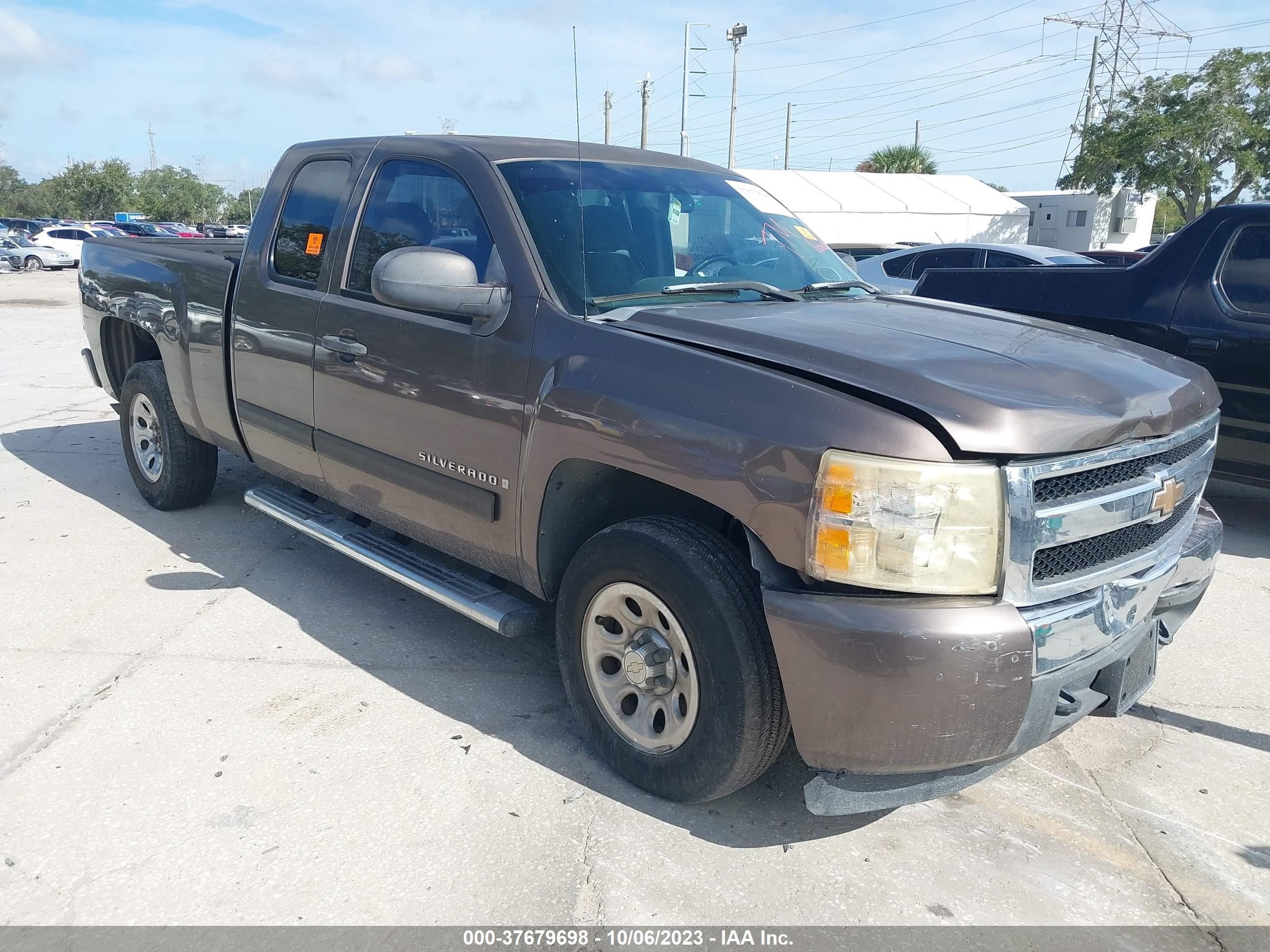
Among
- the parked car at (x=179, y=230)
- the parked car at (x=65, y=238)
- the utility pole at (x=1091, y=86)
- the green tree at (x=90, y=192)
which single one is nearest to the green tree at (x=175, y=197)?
the green tree at (x=90, y=192)

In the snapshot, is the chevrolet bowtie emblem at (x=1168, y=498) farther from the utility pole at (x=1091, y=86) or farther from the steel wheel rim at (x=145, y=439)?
the utility pole at (x=1091, y=86)

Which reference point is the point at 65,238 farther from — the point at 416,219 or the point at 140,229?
the point at 416,219

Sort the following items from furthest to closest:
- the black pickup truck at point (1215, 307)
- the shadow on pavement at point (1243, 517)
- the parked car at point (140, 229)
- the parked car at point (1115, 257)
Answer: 1. the parked car at point (140, 229)
2. the parked car at point (1115, 257)
3. the shadow on pavement at point (1243, 517)
4. the black pickup truck at point (1215, 307)

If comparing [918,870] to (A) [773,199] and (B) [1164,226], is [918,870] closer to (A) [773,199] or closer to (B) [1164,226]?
(A) [773,199]

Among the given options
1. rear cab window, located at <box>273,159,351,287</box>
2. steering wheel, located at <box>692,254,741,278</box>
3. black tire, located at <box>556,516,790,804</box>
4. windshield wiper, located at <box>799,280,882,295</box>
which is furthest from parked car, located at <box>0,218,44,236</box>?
black tire, located at <box>556,516,790,804</box>

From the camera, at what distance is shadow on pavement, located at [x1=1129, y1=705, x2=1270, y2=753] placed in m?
3.42

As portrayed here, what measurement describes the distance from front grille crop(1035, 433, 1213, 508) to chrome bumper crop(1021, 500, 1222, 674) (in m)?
0.13

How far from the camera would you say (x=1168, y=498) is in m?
2.74

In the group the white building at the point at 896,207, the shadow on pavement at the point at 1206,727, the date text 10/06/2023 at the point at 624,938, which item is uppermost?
the white building at the point at 896,207

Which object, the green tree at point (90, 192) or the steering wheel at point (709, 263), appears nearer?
the steering wheel at point (709, 263)

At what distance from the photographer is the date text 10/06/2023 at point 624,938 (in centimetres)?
240

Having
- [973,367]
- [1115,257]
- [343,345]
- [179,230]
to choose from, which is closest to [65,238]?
[179,230]

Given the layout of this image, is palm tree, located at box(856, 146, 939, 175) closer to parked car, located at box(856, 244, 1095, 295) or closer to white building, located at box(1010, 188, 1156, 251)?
white building, located at box(1010, 188, 1156, 251)

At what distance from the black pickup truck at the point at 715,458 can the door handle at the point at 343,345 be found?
0.07 feet
